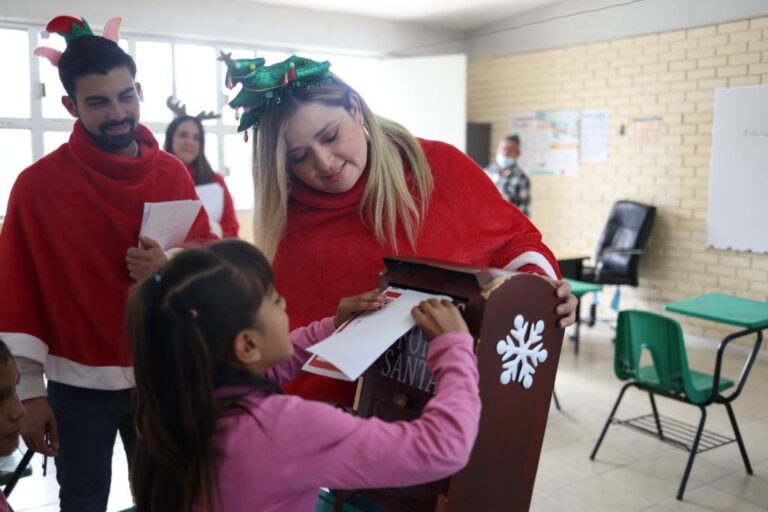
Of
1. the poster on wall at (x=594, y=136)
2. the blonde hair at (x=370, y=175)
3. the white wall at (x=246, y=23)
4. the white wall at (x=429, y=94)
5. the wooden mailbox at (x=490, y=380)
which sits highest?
the white wall at (x=246, y=23)

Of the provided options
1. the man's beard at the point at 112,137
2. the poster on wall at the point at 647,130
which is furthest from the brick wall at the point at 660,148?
the man's beard at the point at 112,137

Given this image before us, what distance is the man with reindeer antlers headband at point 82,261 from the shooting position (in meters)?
1.55

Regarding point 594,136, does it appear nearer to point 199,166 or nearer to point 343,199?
point 199,166

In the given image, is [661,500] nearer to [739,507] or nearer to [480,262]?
[739,507]

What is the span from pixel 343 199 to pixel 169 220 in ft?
1.48

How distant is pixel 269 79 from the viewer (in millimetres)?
Answer: 1374

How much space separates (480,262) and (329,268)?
1.06 ft

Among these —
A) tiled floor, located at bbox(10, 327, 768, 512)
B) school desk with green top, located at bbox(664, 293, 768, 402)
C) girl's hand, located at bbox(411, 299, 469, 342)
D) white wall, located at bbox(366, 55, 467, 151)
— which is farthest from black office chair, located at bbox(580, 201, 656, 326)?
girl's hand, located at bbox(411, 299, 469, 342)

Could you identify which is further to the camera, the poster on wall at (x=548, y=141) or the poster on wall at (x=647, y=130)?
the poster on wall at (x=548, y=141)

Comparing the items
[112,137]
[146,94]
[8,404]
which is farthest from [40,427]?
[146,94]

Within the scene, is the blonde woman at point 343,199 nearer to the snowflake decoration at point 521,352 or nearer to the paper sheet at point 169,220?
the paper sheet at point 169,220

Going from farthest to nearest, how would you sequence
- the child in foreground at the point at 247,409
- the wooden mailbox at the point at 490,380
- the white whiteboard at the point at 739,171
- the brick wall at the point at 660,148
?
1. the brick wall at the point at 660,148
2. the white whiteboard at the point at 739,171
3. the wooden mailbox at the point at 490,380
4. the child in foreground at the point at 247,409

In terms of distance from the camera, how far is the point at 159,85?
5684 millimetres

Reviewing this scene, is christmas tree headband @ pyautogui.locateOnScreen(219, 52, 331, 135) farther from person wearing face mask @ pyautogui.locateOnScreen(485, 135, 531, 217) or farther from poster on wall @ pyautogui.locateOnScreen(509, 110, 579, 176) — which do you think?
poster on wall @ pyautogui.locateOnScreen(509, 110, 579, 176)
